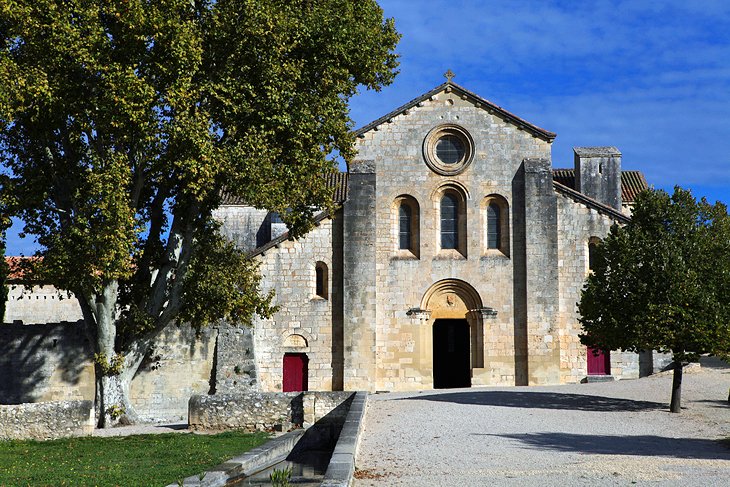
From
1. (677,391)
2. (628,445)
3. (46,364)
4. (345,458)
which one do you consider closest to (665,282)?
(677,391)

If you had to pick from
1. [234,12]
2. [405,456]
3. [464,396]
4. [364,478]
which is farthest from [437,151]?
Result: [364,478]

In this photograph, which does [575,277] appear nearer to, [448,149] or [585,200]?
[585,200]

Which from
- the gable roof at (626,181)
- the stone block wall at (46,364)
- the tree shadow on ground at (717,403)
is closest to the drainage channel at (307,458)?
the tree shadow on ground at (717,403)

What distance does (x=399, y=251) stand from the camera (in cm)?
3316

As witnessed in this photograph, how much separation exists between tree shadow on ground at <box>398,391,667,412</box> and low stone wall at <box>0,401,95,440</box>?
981cm

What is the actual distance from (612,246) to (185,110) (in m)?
11.9

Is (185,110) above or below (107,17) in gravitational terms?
below

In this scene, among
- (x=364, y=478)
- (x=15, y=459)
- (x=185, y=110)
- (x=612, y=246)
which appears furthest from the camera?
(x=612, y=246)

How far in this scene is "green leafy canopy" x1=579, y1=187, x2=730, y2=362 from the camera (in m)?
21.5

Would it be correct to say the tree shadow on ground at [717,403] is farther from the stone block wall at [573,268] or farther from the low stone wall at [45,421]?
the low stone wall at [45,421]

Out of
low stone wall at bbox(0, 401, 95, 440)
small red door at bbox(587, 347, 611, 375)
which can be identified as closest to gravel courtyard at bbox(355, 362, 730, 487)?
small red door at bbox(587, 347, 611, 375)

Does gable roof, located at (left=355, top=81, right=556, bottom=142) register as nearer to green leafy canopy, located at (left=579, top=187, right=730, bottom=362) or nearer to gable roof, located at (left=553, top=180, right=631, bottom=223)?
gable roof, located at (left=553, top=180, right=631, bottom=223)

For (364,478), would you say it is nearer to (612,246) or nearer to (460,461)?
(460,461)

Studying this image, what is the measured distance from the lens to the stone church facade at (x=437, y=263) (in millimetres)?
32188
